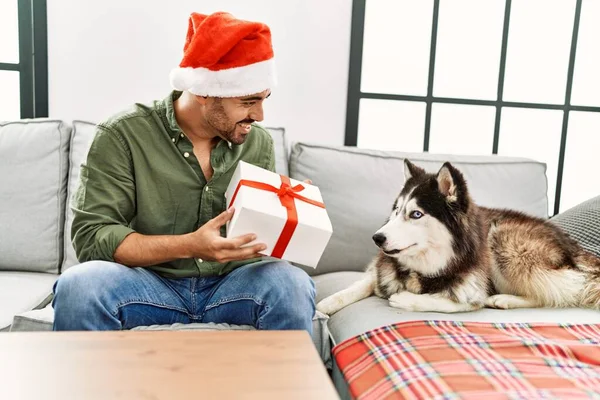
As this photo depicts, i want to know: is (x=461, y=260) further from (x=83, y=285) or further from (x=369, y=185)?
(x=83, y=285)

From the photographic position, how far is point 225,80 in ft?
4.67

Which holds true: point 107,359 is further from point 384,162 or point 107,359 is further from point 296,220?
point 384,162

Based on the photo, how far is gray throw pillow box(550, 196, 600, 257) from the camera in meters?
1.72

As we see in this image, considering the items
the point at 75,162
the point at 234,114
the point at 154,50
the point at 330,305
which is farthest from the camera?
the point at 154,50

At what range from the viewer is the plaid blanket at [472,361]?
103cm

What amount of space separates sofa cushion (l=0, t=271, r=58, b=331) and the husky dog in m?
0.84

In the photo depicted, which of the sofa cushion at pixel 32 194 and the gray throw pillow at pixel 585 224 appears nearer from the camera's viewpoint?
the gray throw pillow at pixel 585 224

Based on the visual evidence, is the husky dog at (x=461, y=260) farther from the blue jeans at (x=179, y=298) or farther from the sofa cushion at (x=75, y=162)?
the sofa cushion at (x=75, y=162)

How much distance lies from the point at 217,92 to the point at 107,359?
2.49ft

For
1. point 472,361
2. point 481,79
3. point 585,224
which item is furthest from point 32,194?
point 481,79

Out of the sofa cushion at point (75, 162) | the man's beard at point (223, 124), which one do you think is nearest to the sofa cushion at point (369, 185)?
the sofa cushion at point (75, 162)

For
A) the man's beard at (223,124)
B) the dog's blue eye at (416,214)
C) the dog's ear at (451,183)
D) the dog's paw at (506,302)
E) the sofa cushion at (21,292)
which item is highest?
the man's beard at (223,124)

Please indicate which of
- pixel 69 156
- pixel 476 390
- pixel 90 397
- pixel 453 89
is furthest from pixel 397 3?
pixel 90 397

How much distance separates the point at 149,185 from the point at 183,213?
12cm
